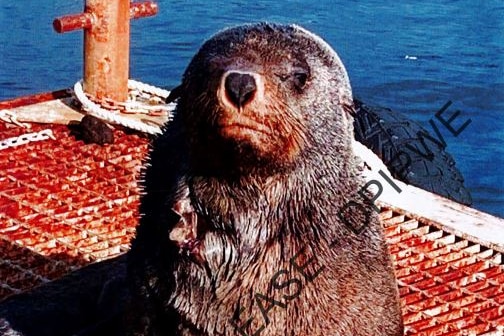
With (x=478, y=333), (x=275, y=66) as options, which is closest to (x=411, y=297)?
(x=478, y=333)

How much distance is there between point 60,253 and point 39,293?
784 millimetres

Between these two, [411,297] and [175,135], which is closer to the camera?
[175,135]

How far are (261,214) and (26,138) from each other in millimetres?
3265

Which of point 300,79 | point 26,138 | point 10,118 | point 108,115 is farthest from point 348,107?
point 10,118

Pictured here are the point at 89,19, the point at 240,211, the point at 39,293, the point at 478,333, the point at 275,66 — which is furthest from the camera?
the point at 89,19

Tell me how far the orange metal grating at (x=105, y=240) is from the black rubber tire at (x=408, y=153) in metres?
2.02

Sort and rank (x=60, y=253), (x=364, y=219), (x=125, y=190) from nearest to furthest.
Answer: (x=364, y=219) < (x=60, y=253) < (x=125, y=190)

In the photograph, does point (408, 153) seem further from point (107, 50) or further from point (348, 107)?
point (348, 107)

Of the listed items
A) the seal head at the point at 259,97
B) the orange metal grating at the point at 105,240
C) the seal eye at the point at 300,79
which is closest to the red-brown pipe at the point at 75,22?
the orange metal grating at the point at 105,240

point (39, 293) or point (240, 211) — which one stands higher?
point (240, 211)

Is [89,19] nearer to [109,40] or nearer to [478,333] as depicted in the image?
[109,40]

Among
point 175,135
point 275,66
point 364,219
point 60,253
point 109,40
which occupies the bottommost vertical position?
point 60,253

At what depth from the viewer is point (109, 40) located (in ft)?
21.9

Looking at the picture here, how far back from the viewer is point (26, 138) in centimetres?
611
